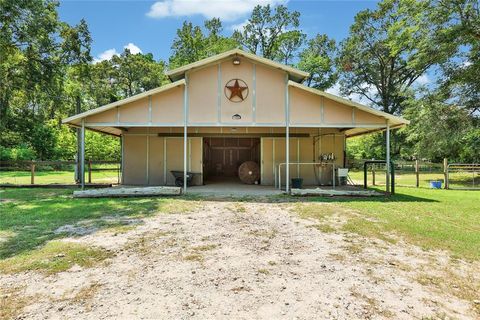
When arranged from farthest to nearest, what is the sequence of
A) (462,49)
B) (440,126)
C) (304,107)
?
(440,126) < (462,49) < (304,107)

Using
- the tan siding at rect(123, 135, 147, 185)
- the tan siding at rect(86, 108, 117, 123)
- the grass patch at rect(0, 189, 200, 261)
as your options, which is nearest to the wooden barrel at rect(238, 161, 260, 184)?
the tan siding at rect(123, 135, 147, 185)

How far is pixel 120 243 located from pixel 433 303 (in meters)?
4.26

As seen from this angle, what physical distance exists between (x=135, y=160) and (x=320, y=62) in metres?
25.0

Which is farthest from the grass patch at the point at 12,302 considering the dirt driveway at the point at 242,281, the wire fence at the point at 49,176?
the wire fence at the point at 49,176

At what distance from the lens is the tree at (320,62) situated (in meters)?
32.6

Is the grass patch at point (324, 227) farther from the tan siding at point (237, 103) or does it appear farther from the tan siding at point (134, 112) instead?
the tan siding at point (134, 112)

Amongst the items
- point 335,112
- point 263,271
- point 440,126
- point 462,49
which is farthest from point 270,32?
point 263,271

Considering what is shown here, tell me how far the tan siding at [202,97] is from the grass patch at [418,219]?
15.7ft

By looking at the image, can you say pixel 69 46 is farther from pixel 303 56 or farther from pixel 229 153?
pixel 303 56

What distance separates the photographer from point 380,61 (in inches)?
1265

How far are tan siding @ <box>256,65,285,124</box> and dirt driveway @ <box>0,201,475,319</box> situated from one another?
633 centimetres

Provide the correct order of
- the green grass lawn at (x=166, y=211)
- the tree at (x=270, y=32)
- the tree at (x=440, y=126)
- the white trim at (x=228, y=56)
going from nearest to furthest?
1. the green grass lawn at (x=166, y=211)
2. the white trim at (x=228, y=56)
3. the tree at (x=440, y=126)
4. the tree at (x=270, y=32)

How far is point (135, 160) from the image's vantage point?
13859mm

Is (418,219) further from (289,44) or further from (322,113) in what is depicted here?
(289,44)
